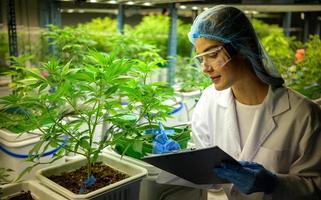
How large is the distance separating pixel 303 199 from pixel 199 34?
27.4 inches

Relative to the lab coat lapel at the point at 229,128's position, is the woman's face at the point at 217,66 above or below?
above

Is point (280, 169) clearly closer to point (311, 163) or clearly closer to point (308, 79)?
point (311, 163)

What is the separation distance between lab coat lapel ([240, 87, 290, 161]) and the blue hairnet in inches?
2.3

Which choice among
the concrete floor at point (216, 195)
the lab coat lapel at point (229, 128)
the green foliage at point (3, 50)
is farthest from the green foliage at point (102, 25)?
the lab coat lapel at point (229, 128)

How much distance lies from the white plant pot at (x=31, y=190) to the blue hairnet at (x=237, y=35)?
755 millimetres

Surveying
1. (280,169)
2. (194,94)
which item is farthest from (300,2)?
(280,169)

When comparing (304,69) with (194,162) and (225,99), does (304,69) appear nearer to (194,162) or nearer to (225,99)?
(225,99)

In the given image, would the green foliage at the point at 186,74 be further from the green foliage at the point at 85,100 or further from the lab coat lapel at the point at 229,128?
the green foliage at the point at 85,100

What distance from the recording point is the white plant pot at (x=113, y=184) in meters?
0.99

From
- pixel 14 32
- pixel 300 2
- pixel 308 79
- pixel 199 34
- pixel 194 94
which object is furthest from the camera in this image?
pixel 308 79

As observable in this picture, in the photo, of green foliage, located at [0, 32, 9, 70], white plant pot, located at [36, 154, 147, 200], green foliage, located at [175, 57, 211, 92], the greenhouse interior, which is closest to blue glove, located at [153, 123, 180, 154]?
the greenhouse interior

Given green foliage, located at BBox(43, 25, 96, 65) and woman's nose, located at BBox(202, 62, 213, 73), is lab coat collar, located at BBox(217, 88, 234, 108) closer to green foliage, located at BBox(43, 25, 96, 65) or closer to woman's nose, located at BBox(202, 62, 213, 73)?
woman's nose, located at BBox(202, 62, 213, 73)

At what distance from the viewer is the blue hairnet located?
46.7 inches

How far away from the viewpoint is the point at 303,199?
1.14 metres
